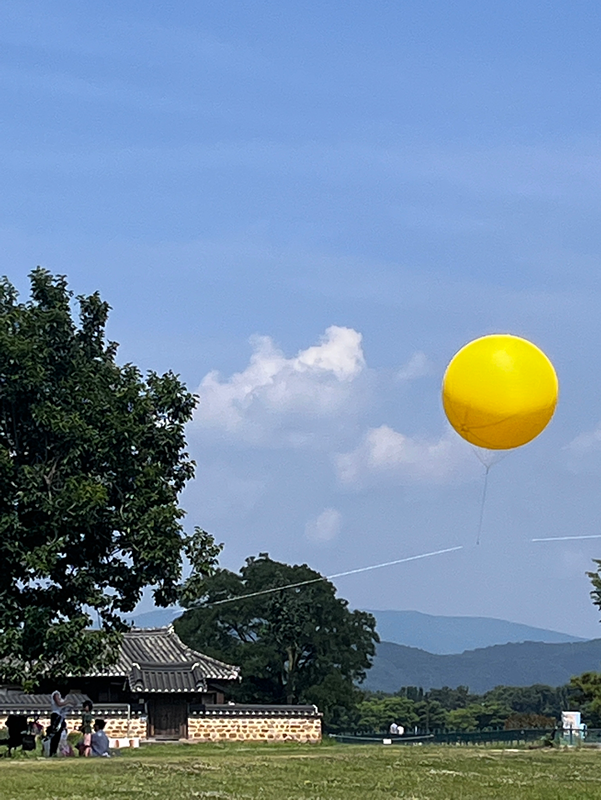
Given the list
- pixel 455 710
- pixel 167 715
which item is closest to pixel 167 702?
pixel 167 715

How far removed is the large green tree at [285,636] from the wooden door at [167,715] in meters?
14.6

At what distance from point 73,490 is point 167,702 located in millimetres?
20816

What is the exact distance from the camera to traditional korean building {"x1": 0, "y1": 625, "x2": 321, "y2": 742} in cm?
3509

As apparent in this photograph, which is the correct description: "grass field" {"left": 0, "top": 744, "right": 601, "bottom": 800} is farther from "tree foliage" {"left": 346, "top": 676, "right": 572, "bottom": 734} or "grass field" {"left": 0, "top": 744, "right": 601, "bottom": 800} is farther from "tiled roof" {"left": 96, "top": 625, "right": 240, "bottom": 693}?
"tree foliage" {"left": 346, "top": 676, "right": 572, "bottom": 734}

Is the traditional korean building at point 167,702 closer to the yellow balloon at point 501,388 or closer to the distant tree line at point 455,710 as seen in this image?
the distant tree line at point 455,710

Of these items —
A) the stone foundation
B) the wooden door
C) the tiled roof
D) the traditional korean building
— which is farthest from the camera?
the tiled roof

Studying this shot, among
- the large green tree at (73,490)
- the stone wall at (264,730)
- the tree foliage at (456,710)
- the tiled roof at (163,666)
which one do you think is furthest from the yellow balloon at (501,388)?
the tree foliage at (456,710)

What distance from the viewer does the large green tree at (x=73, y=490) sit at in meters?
22.9

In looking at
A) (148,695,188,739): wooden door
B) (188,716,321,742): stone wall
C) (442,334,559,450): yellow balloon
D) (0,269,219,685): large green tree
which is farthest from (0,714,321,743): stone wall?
(442,334,559,450): yellow balloon

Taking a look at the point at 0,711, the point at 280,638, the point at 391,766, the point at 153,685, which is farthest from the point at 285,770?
the point at 280,638

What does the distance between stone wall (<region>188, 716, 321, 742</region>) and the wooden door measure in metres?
3.38

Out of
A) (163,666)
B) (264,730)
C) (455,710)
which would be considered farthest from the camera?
(455,710)

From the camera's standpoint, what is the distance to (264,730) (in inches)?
1442

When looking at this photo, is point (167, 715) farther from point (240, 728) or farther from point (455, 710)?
point (455, 710)
